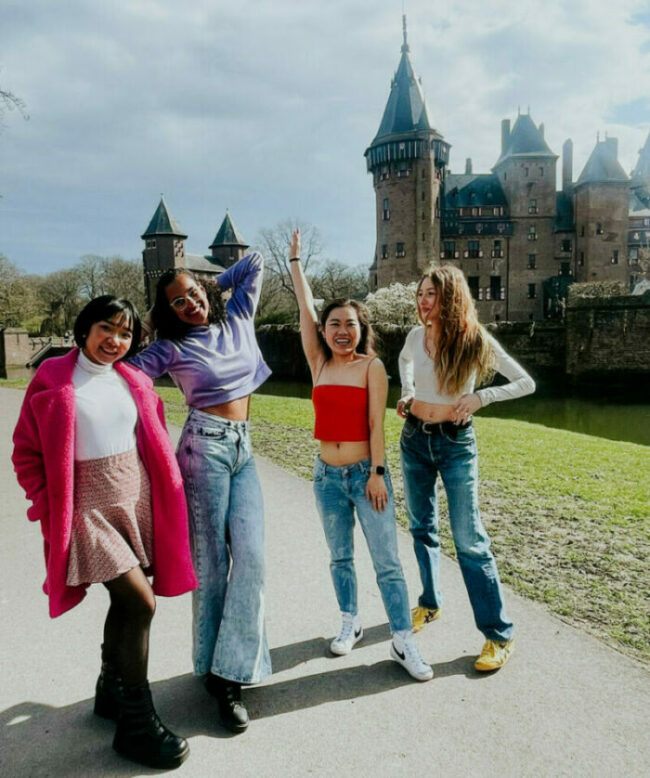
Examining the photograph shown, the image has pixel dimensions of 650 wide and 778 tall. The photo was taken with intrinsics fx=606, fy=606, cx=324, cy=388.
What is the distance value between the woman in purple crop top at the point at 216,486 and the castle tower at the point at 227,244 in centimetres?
6564

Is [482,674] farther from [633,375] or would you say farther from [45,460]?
[633,375]

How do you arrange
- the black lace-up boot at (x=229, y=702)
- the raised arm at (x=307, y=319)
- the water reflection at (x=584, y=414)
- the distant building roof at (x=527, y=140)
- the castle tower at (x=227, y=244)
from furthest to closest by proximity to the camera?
1. the castle tower at (x=227, y=244)
2. the distant building roof at (x=527, y=140)
3. the water reflection at (x=584, y=414)
4. the raised arm at (x=307, y=319)
5. the black lace-up boot at (x=229, y=702)

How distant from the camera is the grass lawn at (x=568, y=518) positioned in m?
3.59

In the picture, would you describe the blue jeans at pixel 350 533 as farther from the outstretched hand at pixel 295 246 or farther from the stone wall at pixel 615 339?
the stone wall at pixel 615 339

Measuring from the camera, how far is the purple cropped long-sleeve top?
2.79 metres

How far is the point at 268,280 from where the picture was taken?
201 ft

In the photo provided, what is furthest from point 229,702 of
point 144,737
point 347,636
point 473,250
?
point 473,250

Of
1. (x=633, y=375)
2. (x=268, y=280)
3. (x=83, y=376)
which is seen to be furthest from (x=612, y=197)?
(x=83, y=376)

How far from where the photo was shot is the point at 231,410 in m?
2.90

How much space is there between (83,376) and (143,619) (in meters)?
1.01

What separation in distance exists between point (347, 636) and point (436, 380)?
142cm

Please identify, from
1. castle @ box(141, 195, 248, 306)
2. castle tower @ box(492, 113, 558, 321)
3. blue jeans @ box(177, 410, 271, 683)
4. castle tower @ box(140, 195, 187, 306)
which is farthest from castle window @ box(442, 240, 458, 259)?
blue jeans @ box(177, 410, 271, 683)

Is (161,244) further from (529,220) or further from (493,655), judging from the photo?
(493,655)

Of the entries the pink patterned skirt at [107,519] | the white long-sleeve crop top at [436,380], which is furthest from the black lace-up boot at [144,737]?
the white long-sleeve crop top at [436,380]
